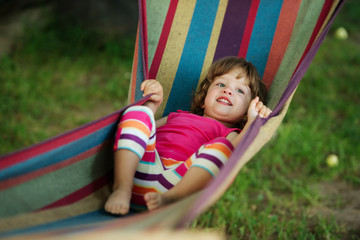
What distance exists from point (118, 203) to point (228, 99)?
0.72 m

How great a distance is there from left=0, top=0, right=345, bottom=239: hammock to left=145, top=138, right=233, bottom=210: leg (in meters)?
0.11

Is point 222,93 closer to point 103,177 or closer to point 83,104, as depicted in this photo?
point 103,177

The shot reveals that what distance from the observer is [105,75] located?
10.7 feet

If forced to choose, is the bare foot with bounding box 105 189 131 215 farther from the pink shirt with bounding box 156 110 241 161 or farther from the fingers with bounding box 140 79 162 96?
the fingers with bounding box 140 79 162 96

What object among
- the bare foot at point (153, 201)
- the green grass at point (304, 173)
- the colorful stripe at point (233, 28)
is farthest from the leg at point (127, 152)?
the colorful stripe at point (233, 28)

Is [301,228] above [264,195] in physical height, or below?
above

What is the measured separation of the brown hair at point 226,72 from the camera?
Result: 5.78ft

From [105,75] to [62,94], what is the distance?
458mm

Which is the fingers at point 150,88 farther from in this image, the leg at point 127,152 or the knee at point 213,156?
the knee at point 213,156

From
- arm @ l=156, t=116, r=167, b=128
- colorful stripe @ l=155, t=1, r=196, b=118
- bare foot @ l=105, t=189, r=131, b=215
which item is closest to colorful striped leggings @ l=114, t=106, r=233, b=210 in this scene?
bare foot @ l=105, t=189, r=131, b=215

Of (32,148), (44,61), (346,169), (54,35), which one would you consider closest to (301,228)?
(346,169)

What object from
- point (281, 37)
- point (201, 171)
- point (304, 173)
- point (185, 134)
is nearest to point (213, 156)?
point (201, 171)

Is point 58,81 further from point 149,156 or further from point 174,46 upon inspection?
point 149,156

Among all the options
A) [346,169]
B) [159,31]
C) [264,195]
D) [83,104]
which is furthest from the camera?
[83,104]
